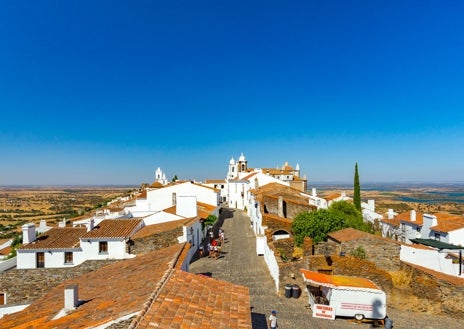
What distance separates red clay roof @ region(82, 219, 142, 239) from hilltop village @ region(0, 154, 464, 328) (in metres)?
0.08

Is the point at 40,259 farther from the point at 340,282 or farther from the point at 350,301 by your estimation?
the point at 350,301

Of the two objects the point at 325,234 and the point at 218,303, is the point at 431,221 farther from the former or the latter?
the point at 218,303

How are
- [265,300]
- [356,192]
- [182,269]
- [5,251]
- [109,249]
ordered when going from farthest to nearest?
[356,192] < [5,251] < [109,249] < [265,300] < [182,269]

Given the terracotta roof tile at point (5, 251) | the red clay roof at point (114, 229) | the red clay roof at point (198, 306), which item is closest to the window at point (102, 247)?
the red clay roof at point (114, 229)

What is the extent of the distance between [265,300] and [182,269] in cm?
662

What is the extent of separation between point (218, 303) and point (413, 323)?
1401 centimetres

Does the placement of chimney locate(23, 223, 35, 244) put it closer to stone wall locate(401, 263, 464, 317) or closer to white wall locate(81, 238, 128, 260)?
white wall locate(81, 238, 128, 260)

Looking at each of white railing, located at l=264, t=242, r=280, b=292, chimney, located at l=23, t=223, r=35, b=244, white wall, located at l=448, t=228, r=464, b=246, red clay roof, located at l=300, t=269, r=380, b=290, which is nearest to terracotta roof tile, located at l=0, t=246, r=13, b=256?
chimney, located at l=23, t=223, r=35, b=244

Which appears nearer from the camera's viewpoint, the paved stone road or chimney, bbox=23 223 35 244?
the paved stone road

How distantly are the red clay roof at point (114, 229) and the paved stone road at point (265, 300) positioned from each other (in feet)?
19.7

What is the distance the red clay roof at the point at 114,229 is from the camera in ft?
79.2

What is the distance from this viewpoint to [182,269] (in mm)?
14562

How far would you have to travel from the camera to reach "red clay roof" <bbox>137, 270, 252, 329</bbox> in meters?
7.78

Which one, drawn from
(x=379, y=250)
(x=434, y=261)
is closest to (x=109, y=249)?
(x=379, y=250)
